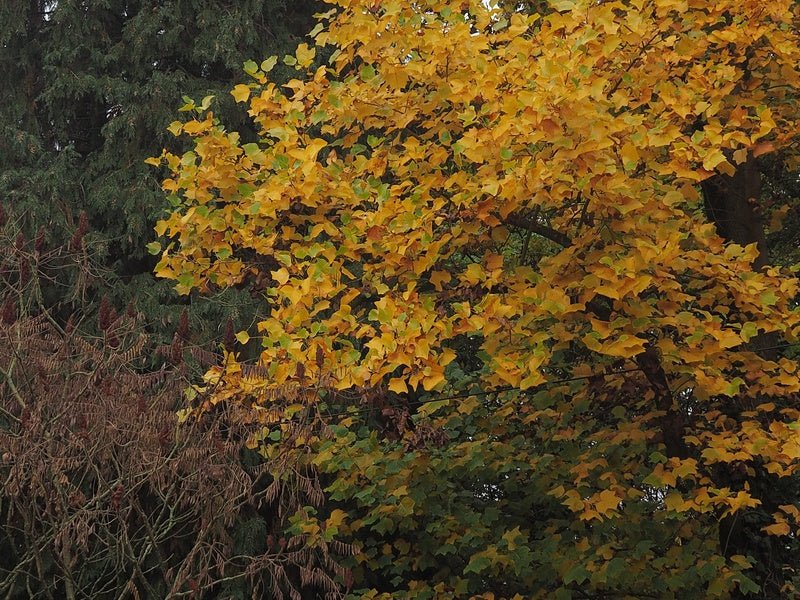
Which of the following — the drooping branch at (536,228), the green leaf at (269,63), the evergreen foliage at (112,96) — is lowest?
the drooping branch at (536,228)

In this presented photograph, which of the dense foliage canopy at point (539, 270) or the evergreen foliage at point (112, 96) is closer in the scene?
the dense foliage canopy at point (539, 270)

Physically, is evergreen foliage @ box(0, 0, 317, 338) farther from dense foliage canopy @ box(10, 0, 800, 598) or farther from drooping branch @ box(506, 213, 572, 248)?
drooping branch @ box(506, 213, 572, 248)

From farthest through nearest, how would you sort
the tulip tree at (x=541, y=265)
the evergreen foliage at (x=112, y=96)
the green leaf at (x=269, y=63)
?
1. the evergreen foliage at (x=112, y=96)
2. the green leaf at (x=269, y=63)
3. the tulip tree at (x=541, y=265)

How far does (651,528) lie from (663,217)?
2.28 meters

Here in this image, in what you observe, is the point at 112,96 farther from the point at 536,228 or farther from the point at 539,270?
the point at 536,228

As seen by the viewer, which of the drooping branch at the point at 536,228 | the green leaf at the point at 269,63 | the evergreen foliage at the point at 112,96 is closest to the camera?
the green leaf at the point at 269,63

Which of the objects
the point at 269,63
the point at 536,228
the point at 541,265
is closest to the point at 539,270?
the point at 536,228

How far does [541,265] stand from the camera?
4.42 m

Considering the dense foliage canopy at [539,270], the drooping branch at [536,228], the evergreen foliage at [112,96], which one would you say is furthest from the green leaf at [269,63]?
the evergreen foliage at [112,96]

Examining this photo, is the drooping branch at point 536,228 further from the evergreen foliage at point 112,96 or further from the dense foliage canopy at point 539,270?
the evergreen foliage at point 112,96

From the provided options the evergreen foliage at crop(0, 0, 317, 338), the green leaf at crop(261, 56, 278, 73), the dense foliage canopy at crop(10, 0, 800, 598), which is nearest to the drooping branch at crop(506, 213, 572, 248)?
the dense foliage canopy at crop(10, 0, 800, 598)

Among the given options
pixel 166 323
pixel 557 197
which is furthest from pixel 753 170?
pixel 166 323

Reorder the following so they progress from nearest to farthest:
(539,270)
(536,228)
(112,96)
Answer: (536,228)
(539,270)
(112,96)

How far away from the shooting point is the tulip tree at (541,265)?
3.94 m
